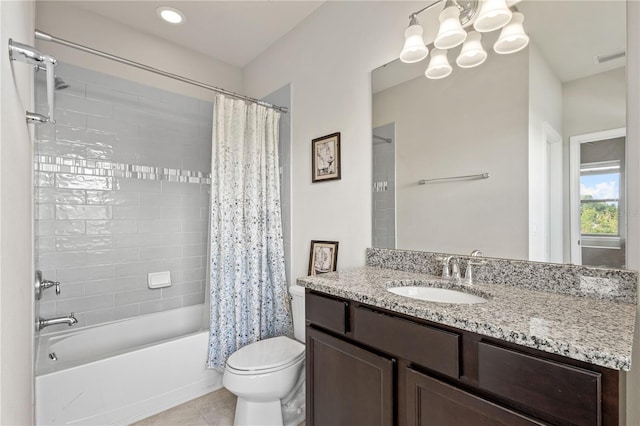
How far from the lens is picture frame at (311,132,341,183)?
196cm

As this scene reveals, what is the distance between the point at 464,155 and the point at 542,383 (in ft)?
3.27

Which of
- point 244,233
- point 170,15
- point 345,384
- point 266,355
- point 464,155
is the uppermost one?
point 170,15

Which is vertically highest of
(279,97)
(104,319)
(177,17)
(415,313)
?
(177,17)

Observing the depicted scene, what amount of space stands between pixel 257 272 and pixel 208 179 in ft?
3.60

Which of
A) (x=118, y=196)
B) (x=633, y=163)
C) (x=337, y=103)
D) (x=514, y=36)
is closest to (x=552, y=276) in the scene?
(x=633, y=163)

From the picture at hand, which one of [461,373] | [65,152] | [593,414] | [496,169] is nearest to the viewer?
[593,414]

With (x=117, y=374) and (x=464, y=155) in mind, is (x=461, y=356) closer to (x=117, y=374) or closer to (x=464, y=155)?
(x=464, y=155)

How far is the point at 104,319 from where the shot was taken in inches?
87.6

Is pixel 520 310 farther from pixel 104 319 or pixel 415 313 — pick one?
pixel 104 319

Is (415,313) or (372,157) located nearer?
(415,313)

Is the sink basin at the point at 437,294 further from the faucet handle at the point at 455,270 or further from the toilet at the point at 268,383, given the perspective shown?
the toilet at the point at 268,383

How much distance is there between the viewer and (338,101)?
197 cm

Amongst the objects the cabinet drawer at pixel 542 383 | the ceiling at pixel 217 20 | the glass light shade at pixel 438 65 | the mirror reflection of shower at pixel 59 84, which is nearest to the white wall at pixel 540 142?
the glass light shade at pixel 438 65

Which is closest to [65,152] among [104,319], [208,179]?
[208,179]
